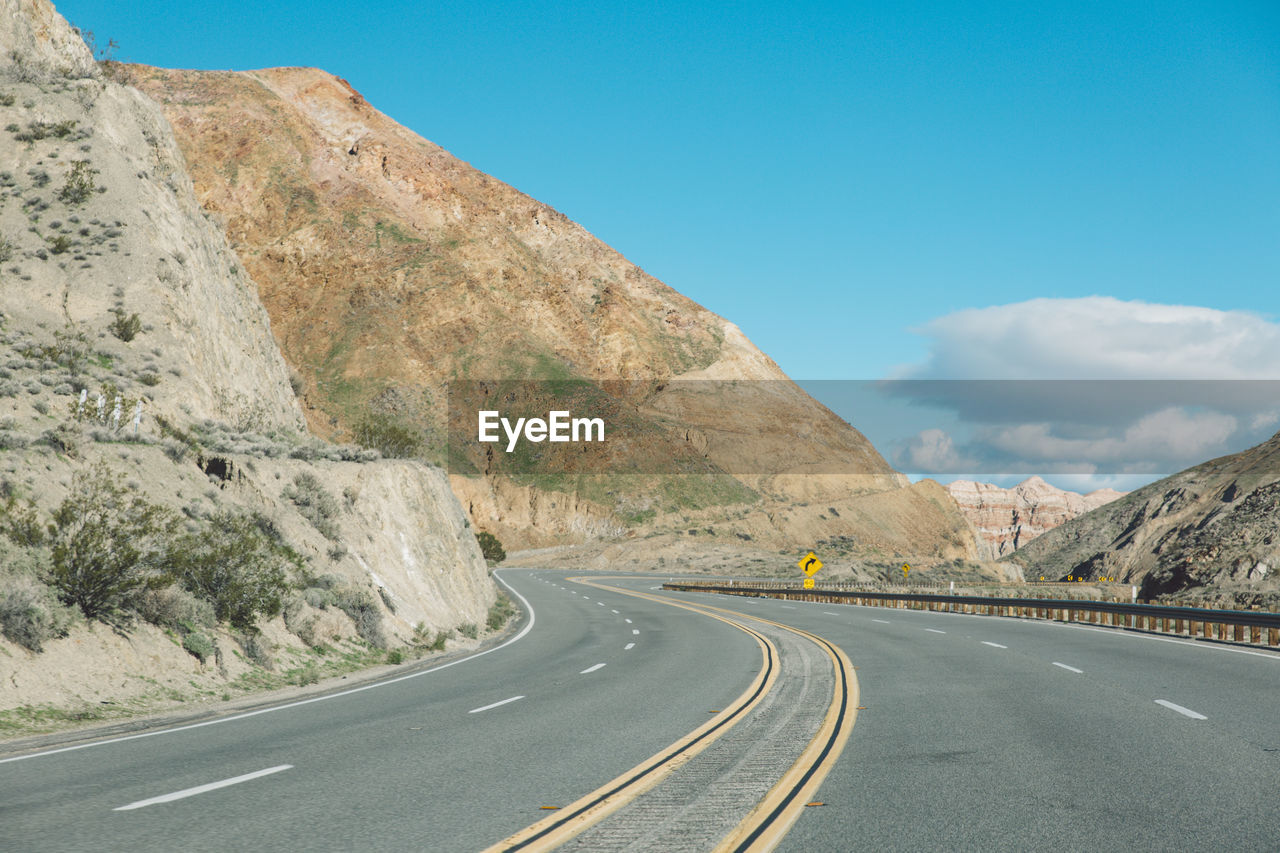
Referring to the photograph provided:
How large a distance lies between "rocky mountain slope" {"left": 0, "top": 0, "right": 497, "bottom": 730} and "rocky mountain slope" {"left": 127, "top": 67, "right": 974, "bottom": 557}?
168 ft

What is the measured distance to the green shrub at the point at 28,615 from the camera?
480 inches

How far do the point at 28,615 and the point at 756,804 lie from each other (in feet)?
32.5

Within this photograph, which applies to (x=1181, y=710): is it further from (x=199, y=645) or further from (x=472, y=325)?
(x=472, y=325)

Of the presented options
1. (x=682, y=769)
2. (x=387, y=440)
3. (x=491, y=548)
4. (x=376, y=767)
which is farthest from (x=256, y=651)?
(x=491, y=548)

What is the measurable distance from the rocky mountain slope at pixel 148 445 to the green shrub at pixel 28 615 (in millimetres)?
25

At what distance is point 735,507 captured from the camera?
99.4m

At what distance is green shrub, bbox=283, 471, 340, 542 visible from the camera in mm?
23109

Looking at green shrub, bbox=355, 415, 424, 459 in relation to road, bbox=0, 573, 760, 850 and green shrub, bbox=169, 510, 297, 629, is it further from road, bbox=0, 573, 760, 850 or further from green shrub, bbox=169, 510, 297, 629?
road, bbox=0, 573, 760, 850

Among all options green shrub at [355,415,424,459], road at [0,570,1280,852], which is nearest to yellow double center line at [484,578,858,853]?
road at [0,570,1280,852]

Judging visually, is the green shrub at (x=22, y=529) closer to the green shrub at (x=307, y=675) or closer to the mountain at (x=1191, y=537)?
the green shrub at (x=307, y=675)

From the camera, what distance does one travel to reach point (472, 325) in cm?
10088

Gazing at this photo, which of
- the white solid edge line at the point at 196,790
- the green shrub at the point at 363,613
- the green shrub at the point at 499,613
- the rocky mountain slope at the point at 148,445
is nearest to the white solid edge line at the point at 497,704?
the white solid edge line at the point at 196,790

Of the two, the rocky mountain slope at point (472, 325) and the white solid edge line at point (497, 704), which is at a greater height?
the rocky mountain slope at point (472, 325)

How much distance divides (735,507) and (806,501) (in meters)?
8.55
